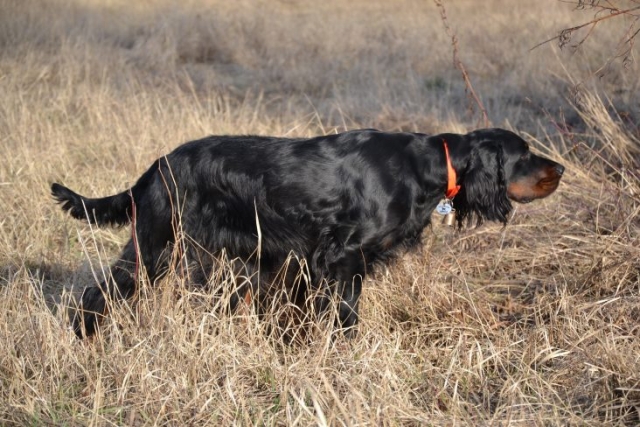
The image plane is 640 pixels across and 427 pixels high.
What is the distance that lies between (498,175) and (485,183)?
10 cm

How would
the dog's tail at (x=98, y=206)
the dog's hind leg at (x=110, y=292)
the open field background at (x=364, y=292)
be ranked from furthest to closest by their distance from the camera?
1. the dog's tail at (x=98, y=206)
2. the dog's hind leg at (x=110, y=292)
3. the open field background at (x=364, y=292)

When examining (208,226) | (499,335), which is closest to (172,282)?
(208,226)

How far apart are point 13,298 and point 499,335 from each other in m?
2.14

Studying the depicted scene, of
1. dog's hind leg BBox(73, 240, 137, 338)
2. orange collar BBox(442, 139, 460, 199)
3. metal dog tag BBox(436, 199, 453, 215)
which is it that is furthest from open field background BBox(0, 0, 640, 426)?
orange collar BBox(442, 139, 460, 199)

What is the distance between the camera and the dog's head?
12.9 feet

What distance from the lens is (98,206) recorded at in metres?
3.90

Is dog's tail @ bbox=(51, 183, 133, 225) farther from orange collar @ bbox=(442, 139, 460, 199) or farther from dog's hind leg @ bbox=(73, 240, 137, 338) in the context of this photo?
orange collar @ bbox=(442, 139, 460, 199)

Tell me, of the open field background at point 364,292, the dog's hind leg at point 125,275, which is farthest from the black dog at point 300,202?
the open field background at point 364,292

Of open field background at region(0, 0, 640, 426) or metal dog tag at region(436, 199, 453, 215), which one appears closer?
open field background at region(0, 0, 640, 426)

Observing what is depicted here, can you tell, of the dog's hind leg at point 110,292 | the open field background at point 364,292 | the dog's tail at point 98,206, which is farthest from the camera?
the dog's tail at point 98,206

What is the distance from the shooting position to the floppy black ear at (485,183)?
392 cm

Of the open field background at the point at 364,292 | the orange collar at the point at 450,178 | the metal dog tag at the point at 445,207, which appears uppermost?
the orange collar at the point at 450,178

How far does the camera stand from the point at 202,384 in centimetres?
290

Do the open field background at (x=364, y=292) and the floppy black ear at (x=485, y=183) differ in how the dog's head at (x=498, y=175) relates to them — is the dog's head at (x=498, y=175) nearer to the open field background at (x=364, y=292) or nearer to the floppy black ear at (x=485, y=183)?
the floppy black ear at (x=485, y=183)
